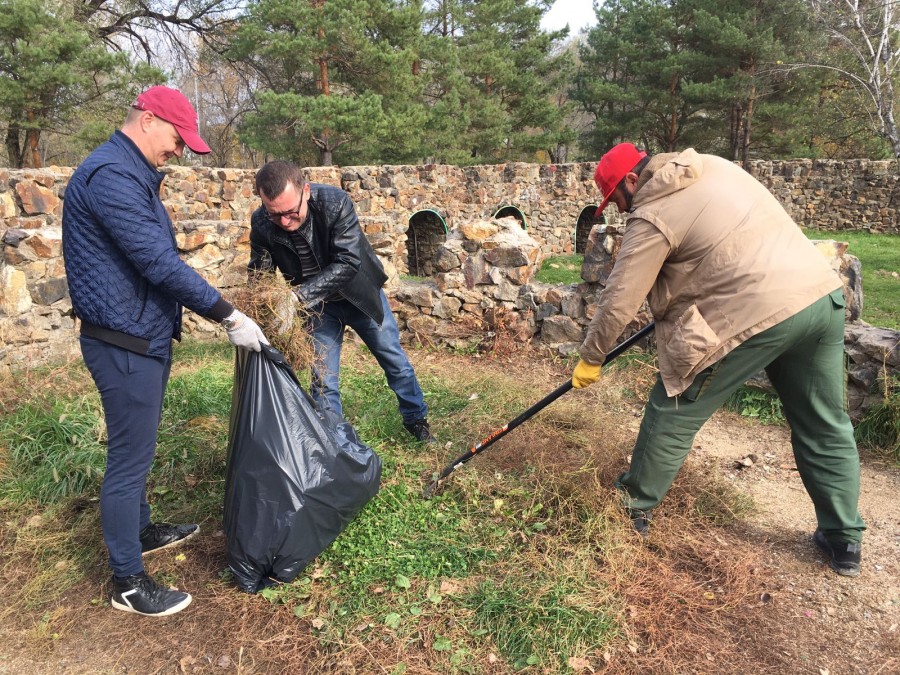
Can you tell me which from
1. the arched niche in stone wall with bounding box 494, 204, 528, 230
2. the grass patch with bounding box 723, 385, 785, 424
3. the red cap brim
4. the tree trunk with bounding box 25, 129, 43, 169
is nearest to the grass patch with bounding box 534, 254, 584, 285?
the arched niche in stone wall with bounding box 494, 204, 528, 230

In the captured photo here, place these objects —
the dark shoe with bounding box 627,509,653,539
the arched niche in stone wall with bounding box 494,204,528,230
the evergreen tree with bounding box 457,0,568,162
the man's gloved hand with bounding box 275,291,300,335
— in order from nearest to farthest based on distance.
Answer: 1. the dark shoe with bounding box 627,509,653,539
2. the man's gloved hand with bounding box 275,291,300,335
3. the arched niche in stone wall with bounding box 494,204,528,230
4. the evergreen tree with bounding box 457,0,568,162

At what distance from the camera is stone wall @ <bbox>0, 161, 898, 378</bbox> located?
460 centimetres

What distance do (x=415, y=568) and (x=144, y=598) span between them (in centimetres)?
105

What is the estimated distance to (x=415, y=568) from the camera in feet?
8.13

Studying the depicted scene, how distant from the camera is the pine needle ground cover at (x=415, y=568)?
2127 mm

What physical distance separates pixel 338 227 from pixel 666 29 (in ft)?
63.6

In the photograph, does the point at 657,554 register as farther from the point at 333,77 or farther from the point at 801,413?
the point at 333,77

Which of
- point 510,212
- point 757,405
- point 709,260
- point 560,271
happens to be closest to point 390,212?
point 510,212

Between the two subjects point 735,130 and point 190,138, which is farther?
point 735,130

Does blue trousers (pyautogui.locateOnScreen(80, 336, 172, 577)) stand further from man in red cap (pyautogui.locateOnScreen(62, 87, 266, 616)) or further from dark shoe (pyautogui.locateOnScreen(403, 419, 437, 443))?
dark shoe (pyautogui.locateOnScreen(403, 419, 437, 443))

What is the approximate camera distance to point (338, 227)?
301cm

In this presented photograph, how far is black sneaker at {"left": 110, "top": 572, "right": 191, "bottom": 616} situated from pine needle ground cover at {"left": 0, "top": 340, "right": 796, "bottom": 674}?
2.1 inches

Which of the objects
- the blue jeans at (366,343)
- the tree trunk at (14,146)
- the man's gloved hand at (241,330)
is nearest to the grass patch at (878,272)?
the blue jeans at (366,343)

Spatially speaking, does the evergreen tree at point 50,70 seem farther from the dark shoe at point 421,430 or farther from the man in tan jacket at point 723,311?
the man in tan jacket at point 723,311
